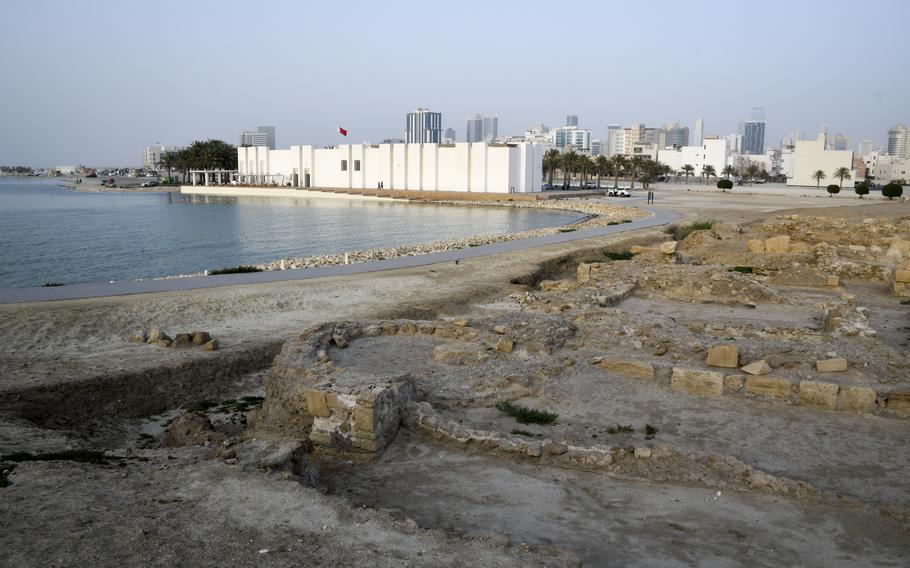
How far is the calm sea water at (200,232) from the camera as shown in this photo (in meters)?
34.4

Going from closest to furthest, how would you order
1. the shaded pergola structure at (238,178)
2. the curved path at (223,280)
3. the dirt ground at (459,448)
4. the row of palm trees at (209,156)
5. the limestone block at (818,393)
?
the dirt ground at (459,448) → the limestone block at (818,393) → the curved path at (223,280) → the shaded pergola structure at (238,178) → the row of palm trees at (209,156)

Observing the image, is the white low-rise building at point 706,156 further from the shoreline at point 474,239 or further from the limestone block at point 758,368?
the limestone block at point 758,368

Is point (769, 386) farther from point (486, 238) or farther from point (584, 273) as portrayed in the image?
point (486, 238)

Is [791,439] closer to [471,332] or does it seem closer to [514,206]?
[471,332]

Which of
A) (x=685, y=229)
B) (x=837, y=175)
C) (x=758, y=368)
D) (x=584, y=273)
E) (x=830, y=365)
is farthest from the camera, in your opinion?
(x=837, y=175)

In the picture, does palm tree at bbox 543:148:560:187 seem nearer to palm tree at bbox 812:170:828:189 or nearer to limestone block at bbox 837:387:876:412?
palm tree at bbox 812:170:828:189

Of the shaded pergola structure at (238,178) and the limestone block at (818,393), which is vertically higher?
the shaded pergola structure at (238,178)

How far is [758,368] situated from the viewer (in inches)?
437

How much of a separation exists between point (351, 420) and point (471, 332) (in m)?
5.03

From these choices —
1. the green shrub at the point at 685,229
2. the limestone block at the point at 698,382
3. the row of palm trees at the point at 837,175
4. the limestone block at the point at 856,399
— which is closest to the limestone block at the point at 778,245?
the green shrub at the point at 685,229

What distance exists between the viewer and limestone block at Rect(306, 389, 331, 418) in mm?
8641

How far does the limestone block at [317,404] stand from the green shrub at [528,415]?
8.66 feet

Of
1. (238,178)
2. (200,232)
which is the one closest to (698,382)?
(200,232)

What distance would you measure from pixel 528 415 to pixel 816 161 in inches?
4642
